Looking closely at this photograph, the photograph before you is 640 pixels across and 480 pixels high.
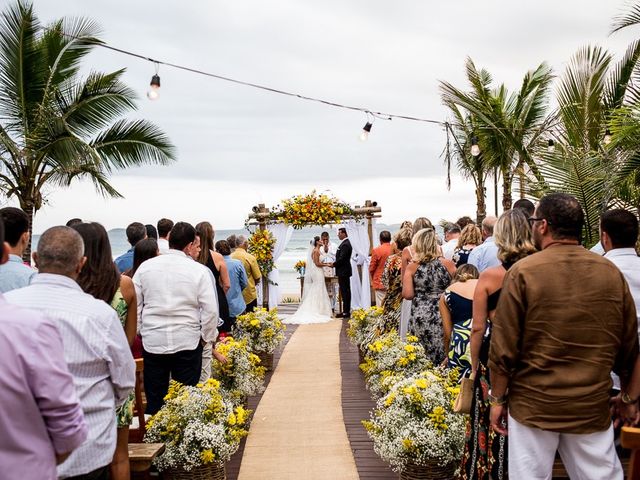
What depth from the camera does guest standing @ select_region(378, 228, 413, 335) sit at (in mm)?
7859

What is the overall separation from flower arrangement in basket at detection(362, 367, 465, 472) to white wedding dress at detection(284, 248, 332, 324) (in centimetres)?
1139

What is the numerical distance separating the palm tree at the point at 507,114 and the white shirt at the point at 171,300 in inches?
309

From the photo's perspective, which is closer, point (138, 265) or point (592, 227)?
point (138, 265)

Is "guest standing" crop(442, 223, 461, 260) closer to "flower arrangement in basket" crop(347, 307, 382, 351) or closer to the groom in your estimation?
"flower arrangement in basket" crop(347, 307, 382, 351)

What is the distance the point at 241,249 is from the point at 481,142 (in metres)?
5.86

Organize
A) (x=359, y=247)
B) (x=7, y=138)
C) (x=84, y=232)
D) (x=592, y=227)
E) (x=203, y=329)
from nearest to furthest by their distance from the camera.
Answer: (x=84, y=232) < (x=203, y=329) < (x=592, y=227) < (x=7, y=138) < (x=359, y=247)

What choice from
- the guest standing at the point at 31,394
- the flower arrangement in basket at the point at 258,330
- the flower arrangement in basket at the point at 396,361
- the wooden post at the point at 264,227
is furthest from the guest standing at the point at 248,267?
the guest standing at the point at 31,394

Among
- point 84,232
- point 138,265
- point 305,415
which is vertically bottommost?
point 305,415

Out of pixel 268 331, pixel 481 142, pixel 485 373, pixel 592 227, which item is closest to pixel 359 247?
pixel 481 142

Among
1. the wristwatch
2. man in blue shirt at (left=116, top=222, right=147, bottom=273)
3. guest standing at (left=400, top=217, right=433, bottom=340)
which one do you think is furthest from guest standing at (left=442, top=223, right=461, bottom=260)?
the wristwatch

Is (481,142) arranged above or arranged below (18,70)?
below

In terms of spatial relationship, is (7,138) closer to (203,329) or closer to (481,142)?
(203,329)

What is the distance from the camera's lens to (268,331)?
9.16 meters

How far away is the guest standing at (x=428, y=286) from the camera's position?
6340 millimetres
